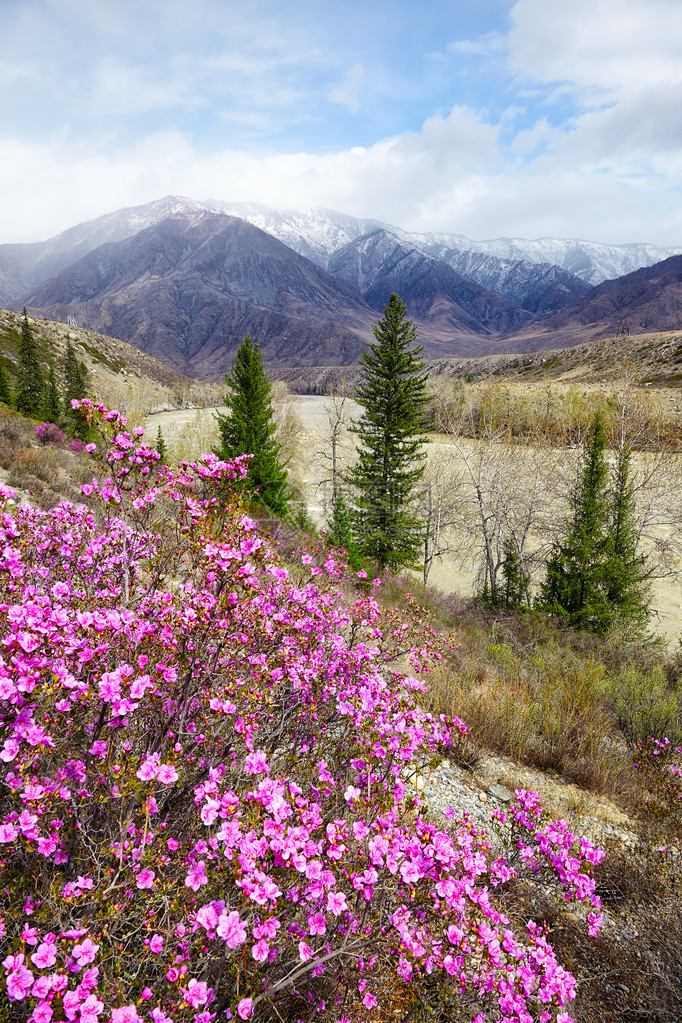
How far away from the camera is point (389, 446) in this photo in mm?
18828

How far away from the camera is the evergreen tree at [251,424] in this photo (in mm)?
16172

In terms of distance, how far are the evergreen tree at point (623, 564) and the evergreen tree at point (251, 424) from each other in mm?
9996

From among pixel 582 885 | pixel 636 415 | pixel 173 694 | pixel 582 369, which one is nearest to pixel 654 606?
pixel 636 415

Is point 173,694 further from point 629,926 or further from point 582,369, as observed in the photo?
point 582,369

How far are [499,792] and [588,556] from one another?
32.0ft

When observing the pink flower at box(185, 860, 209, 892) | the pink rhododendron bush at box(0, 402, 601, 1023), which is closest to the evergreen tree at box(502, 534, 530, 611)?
the pink rhododendron bush at box(0, 402, 601, 1023)

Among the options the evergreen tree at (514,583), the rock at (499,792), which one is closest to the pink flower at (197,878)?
the rock at (499,792)

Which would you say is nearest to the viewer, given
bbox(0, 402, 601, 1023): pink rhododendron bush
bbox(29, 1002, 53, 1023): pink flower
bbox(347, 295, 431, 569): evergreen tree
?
bbox(29, 1002, 53, 1023): pink flower

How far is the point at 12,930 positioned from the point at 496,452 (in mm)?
18818

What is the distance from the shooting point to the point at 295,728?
10.2ft

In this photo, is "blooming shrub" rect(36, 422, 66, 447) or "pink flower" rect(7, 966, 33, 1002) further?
"blooming shrub" rect(36, 422, 66, 447)

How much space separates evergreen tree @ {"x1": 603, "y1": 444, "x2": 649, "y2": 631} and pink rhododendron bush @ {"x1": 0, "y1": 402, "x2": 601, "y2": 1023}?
38.2 feet

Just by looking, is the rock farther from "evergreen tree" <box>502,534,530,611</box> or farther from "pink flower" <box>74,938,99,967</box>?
"evergreen tree" <box>502,534,530,611</box>

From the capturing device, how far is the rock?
4750 millimetres
